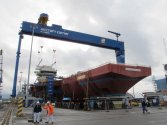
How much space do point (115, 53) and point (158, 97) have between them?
15020 millimetres

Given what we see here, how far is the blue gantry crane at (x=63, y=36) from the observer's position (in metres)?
Result: 43.7

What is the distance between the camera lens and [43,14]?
4762 cm

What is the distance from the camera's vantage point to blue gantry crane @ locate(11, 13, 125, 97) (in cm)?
4366

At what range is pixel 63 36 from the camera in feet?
151

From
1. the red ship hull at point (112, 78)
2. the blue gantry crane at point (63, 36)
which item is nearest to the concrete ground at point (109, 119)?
the red ship hull at point (112, 78)

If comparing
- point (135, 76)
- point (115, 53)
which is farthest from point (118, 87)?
point (115, 53)

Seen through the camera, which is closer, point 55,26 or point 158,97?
point 55,26

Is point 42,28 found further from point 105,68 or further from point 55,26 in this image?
point 105,68

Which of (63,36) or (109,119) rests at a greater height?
(63,36)

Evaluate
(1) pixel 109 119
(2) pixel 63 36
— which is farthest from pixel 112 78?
(1) pixel 109 119

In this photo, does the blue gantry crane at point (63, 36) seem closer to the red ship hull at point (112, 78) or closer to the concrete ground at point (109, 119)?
the red ship hull at point (112, 78)

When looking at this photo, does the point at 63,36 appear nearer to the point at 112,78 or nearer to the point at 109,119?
the point at 112,78

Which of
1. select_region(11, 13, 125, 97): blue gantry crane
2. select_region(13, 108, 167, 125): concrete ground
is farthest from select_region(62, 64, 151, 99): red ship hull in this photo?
select_region(13, 108, 167, 125): concrete ground

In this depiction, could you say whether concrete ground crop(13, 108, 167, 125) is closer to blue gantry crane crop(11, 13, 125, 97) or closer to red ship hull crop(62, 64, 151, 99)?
red ship hull crop(62, 64, 151, 99)
